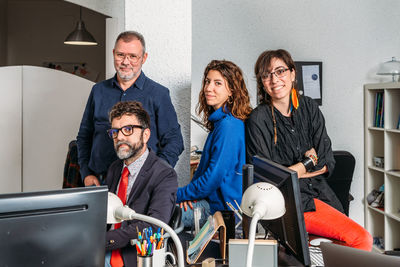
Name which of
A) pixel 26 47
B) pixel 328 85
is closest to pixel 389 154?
pixel 328 85

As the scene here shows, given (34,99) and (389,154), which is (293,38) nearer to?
(389,154)

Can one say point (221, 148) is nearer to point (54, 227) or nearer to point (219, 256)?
point (219, 256)

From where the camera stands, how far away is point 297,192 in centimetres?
146

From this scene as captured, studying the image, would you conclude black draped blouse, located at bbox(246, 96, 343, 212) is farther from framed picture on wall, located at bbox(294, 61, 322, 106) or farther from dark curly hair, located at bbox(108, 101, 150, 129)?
framed picture on wall, located at bbox(294, 61, 322, 106)

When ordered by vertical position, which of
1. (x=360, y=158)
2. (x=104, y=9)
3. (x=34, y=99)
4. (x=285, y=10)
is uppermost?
(x=285, y=10)

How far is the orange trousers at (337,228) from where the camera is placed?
7.21ft

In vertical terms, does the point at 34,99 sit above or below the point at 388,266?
above

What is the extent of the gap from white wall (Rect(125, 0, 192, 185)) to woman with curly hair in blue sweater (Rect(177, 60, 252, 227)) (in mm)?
250

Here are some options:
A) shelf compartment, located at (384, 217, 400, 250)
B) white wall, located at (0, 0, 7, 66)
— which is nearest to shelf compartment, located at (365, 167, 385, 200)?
shelf compartment, located at (384, 217, 400, 250)

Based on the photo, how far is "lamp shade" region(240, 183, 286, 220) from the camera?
4.30 ft

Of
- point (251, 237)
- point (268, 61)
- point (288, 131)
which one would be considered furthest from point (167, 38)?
point (251, 237)

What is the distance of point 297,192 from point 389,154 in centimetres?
342

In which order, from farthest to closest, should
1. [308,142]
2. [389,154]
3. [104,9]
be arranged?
[389,154] < [104,9] < [308,142]

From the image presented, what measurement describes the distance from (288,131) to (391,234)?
2.69 metres
